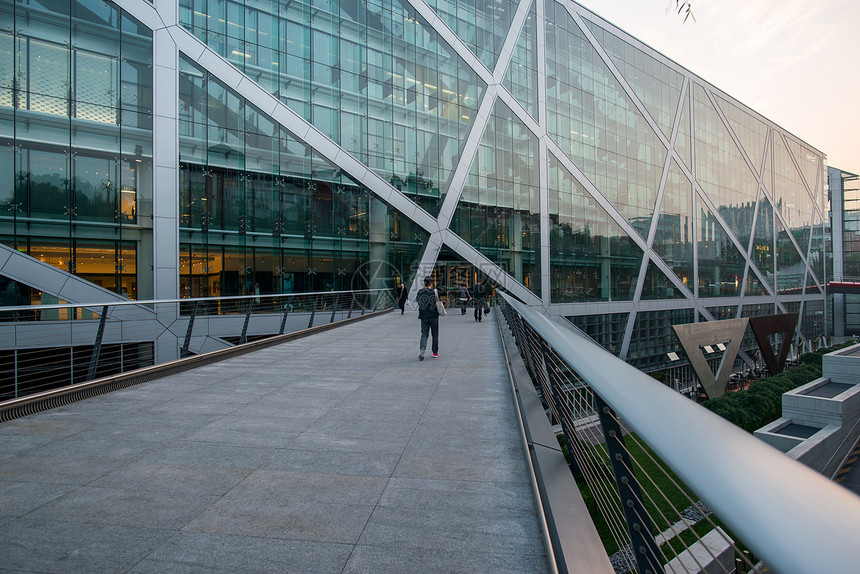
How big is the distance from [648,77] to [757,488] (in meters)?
46.2

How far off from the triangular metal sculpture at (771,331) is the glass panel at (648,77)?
1649cm

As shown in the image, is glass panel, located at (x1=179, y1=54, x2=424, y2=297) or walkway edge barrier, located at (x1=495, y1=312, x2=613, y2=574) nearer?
walkway edge barrier, located at (x1=495, y1=312, x2=613, y2=574)

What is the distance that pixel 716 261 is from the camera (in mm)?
45219

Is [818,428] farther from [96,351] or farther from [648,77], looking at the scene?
[648,77]

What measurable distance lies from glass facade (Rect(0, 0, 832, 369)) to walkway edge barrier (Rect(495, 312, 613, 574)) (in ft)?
64.0

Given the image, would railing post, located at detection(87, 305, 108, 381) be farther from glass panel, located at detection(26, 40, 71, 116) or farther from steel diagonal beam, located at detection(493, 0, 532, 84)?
steel diagonal beam, located at detection(493, 0, 532, 84)

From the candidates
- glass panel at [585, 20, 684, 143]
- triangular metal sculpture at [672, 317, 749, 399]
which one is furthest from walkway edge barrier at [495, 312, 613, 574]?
glass panel at [585, 20, 684, 143]

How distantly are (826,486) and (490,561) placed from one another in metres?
2.23

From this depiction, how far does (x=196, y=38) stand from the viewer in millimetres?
21141

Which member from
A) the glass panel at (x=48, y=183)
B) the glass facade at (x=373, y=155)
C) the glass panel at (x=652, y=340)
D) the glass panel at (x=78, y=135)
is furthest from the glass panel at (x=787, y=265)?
the glass panel at (x=48, y=183)

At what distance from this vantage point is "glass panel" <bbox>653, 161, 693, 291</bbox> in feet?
131

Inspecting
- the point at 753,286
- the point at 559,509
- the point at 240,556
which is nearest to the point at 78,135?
the point at 240,556

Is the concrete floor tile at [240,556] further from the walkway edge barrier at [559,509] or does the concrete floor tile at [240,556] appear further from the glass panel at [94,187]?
the glass panel at [94,187]

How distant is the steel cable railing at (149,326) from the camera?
11836 millimetres
